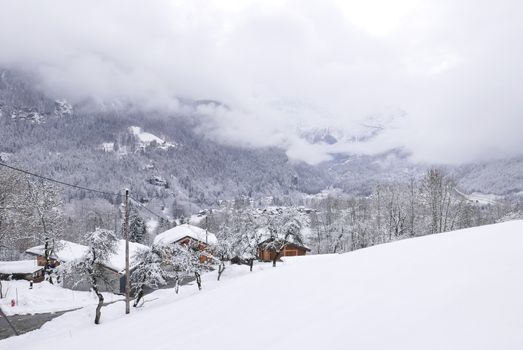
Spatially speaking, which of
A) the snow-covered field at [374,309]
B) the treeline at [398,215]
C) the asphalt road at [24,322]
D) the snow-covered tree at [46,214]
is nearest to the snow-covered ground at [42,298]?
the asphalt road at [24,322]

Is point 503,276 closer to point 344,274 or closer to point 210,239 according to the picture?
point 344,274

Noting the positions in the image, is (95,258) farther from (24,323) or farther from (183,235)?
(183,235)

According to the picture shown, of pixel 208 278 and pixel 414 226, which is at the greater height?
pixel 414 226

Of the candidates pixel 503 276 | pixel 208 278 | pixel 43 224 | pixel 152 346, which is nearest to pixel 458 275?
pixel 503 276

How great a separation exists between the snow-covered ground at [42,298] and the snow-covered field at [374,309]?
32945 millimetres

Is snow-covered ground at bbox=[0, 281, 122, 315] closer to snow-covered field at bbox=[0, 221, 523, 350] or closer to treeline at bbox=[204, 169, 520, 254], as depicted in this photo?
treeline at bbox=[204, 169, 520, 254]

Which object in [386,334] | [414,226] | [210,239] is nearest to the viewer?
[386,334]

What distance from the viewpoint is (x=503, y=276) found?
8.47m

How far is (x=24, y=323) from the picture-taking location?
33.8 metres

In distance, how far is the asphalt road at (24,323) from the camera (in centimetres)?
3089

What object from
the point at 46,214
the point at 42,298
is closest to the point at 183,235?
the point at 46,214

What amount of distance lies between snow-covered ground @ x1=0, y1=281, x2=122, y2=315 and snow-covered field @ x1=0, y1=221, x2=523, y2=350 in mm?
32945

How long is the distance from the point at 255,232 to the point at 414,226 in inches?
1156

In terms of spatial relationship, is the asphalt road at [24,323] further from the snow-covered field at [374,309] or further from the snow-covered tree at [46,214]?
the snow-covered field at [374,309]
